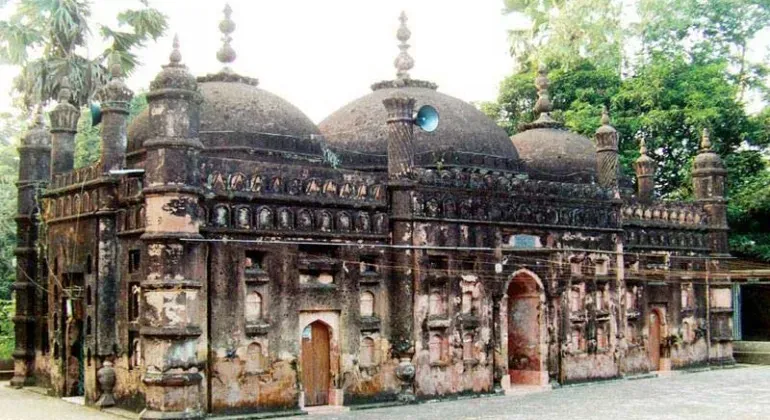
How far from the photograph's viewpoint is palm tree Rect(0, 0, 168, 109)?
21547mm

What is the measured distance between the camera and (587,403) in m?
15.3

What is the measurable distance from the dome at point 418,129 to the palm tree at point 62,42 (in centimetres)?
613

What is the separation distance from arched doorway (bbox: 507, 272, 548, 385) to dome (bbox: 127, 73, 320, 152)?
16.5 feet

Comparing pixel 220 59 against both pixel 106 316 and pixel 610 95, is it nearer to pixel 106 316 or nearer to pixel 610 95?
pixel 106 316

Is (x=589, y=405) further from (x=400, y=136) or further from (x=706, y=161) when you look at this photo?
(x=706, y=161)

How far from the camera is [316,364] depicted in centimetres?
1470

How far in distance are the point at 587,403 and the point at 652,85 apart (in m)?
12.4

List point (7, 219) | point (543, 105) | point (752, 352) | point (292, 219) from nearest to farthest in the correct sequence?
point (292, 219) → point (543, 105) → point (752, 352) → point (7, 219)

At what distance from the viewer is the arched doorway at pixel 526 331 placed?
17.6m

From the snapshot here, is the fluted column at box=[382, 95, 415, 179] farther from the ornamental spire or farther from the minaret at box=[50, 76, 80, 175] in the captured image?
the ornamental spire

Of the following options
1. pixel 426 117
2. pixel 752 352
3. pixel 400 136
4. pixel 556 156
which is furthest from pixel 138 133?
pixel 752 352

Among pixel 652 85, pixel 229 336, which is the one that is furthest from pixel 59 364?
pixel 652 85

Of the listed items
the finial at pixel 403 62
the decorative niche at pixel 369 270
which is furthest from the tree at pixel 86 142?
the decorative niche at pixel 369 270

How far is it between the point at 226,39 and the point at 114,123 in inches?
123
